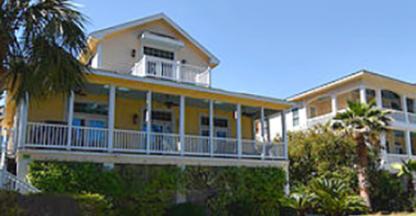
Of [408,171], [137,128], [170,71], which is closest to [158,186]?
[137,128]

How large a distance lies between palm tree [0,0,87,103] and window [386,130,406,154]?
27078mm

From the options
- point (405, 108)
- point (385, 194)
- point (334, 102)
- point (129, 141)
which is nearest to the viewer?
point (129, 141)

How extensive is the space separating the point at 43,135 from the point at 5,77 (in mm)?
3428

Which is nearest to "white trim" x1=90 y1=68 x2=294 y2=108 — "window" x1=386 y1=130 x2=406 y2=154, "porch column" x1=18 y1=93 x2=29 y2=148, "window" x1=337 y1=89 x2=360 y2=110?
"porch column" x1=18 y1=93 x2=29 y2=148

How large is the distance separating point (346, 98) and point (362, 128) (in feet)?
30.2

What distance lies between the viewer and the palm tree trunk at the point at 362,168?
23.6 m

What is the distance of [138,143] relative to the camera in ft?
61.2

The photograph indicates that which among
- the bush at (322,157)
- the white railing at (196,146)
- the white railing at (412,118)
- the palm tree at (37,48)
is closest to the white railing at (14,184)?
the palm tree at (37,48)

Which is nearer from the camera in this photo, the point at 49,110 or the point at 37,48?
the point at 37,48

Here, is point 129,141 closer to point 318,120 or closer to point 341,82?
point 341,82

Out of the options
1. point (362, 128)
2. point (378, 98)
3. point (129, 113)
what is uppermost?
point (378, 98)

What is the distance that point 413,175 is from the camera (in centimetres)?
2695

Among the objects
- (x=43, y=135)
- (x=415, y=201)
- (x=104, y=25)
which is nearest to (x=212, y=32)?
(x=104, y=25)

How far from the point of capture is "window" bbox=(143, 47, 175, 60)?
77.9 ft
